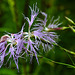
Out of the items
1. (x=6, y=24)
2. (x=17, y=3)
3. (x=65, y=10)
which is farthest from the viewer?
(x=65, y=10)

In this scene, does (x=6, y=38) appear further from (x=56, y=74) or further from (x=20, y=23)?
(x=56, y=74)

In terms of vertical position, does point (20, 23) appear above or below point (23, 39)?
above

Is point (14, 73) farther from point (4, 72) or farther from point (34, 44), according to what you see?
point (34, 44)

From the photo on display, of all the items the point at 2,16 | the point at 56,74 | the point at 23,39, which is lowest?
the point at 56,74

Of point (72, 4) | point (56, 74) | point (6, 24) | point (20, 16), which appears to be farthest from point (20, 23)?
point (72, 4)

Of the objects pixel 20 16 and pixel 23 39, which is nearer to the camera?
pixel 23 39

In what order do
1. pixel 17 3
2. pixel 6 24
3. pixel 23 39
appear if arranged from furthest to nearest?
pixel 6 24 < pixel 17 3 < pixel 23 39
